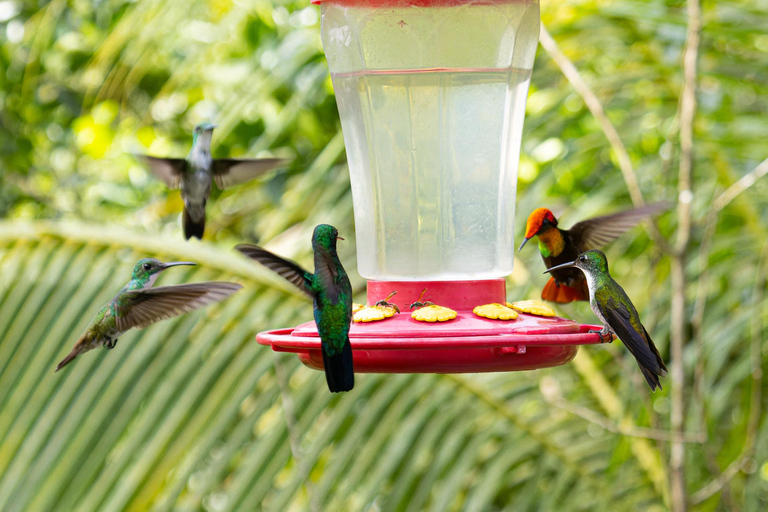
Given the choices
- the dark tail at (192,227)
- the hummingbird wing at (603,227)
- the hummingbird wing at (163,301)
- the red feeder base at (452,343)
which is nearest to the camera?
the red feeder base at (452,343)

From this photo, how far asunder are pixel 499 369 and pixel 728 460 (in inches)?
90.2

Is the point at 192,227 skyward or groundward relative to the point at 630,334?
skyward

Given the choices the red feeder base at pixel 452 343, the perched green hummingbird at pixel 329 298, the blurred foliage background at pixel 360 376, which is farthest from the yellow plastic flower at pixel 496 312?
the blurred foliage background at pixel 360 376

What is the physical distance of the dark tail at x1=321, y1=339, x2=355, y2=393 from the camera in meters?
1.84

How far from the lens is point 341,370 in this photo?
184 cm

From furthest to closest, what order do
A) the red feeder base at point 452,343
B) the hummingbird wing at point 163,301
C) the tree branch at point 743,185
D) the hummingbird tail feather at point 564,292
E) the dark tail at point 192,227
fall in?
the tree branch at point 743,185, the dark tail at point 192,227, the hummingbird tail feather at point 564,292, the hummingbird wing at point 163,301, the red feeder base at point 452,343

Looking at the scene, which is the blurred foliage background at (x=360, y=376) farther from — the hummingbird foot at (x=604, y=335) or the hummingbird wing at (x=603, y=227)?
the hummingbird foot at (x=604, y=335)

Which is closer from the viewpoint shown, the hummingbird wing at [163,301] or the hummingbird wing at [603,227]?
the hummingbird wing at [163,301]

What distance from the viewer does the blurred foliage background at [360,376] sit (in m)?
2.79

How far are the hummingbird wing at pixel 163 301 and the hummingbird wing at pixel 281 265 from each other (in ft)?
0.53

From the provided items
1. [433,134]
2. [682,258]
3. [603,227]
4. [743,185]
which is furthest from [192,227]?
[743,185]

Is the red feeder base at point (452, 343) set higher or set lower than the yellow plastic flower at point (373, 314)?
lower

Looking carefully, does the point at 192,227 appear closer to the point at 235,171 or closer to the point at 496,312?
the point at 235,171

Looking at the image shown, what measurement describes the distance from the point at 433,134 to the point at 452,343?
1.07m
